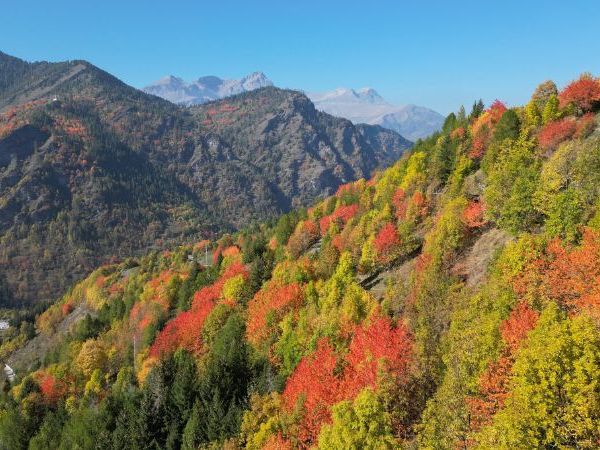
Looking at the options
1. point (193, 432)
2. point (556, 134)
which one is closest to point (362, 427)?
point (193, 432)

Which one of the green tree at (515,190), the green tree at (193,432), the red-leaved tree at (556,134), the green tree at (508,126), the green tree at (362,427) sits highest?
the green tree at (508,126)

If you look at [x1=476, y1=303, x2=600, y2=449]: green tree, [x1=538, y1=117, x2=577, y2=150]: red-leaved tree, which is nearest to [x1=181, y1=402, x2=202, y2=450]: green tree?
[x1=476, y1=303, x2=600, y2=449]: green tree

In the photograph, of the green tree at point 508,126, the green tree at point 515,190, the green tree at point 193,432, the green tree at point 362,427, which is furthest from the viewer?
the green tree at point 508,126

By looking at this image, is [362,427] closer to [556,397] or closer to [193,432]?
[556,397]

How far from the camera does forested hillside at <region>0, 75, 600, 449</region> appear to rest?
3469 centimetres

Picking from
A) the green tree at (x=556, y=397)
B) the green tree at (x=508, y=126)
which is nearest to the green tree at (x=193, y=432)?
the green tree at (x=556, y=397)

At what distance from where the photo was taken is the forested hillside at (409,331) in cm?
3469

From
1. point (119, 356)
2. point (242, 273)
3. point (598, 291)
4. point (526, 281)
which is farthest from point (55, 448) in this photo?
point (598, 291)

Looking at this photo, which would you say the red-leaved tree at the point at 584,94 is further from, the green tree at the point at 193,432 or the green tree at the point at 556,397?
the green tree at the point at 193,432

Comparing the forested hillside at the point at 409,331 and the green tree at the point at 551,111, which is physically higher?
the green tree at the point at 551,111

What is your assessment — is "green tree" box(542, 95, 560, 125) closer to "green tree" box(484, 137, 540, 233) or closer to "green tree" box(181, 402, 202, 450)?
"green tree" box(484, 137, 540, 233)

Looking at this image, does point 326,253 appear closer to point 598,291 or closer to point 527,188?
point 527,188

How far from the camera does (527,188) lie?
5862cm

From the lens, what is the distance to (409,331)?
5641cm
